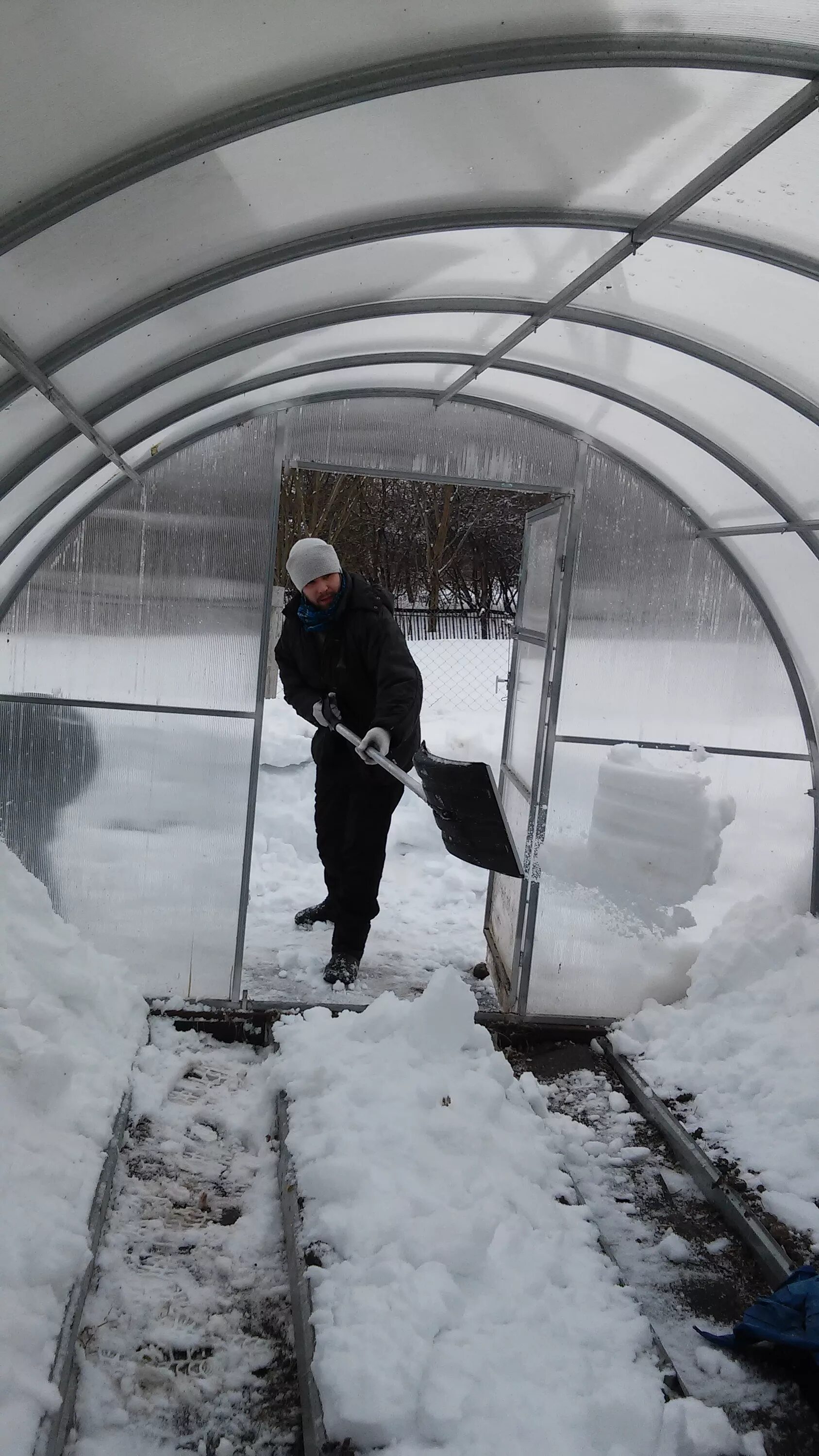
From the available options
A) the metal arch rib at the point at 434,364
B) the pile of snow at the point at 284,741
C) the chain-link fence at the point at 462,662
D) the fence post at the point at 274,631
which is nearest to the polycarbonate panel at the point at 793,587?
the metal arch rib at the point at 434,364

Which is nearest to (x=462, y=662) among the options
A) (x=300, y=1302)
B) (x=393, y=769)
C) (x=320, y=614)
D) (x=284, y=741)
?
(x=284, y=741)

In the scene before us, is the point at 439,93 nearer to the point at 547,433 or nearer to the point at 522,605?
the point at 547,433

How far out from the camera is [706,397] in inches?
184

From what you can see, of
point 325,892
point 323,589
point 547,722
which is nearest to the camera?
point 323,589

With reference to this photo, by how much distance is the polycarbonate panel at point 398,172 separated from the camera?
269 cm

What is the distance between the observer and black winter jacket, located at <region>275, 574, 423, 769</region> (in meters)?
5.23

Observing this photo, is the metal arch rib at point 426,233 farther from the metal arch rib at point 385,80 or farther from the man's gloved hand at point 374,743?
the man's gloved hand at point 374,743

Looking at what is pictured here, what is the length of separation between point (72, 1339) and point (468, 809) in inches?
90.5

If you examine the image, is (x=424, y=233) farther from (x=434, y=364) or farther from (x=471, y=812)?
(x=471, y=812)

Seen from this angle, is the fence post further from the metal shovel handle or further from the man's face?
the metal shovel handle

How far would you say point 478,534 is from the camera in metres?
20.0

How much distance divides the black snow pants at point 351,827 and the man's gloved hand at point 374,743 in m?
0.53

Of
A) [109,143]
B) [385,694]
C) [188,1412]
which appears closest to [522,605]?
[385,694]

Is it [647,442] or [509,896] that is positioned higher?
[647,442]
